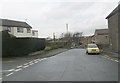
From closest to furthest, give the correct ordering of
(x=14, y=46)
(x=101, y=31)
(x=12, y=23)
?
(x=14, y=46) < (x=12, y=23) < (x=101, y=31)

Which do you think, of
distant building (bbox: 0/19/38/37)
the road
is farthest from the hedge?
distant building (bbox: 0/19/38/37)

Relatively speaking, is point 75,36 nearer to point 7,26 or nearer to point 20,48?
point 7,26

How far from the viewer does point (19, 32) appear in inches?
2419

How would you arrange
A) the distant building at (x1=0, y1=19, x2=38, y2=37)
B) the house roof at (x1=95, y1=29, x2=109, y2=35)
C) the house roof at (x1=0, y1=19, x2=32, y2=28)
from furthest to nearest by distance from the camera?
the house roof at (x1=95, y1=29, x2=109, y2=35)
the house roof at (x1=0, y1=19, x2=32, y2=28)
the distant building at (x1=0, y1=19, x2=38, y2=37)

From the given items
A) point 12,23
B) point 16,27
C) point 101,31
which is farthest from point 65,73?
point 101,31

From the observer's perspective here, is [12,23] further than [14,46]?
Yes

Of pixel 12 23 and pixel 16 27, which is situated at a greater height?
pixel 12 23

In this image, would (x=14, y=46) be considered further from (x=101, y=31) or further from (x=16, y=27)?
(x=101, y=31)

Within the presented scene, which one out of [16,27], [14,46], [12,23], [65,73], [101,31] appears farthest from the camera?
[101,31]

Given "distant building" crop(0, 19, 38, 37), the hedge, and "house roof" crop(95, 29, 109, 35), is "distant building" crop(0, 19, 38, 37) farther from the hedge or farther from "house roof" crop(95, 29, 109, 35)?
"house roof" crop(95, 29, 109, 35)

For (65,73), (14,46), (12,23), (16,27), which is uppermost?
(12,23)

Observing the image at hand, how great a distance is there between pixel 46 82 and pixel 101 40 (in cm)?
8437

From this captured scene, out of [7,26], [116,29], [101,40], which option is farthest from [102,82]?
[101,40]

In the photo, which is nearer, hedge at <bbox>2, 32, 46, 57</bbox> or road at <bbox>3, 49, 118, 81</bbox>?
road at <bbox>3, 49, 118, 81</bbox>
